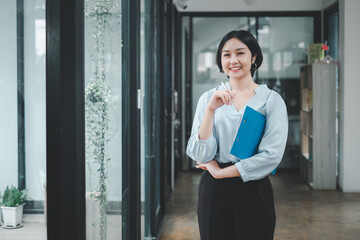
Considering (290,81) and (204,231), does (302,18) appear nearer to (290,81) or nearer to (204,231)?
(290,81)

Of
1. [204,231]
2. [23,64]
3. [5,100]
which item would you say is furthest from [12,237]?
[204,231]

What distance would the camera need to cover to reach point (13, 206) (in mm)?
1507

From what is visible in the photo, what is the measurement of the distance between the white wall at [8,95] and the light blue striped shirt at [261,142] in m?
0.76

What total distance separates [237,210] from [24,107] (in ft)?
3.10

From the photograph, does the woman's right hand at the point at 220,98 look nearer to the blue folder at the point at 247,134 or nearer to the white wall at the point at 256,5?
the blue folder at the point at 247,134

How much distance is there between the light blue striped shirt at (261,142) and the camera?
1.93 m

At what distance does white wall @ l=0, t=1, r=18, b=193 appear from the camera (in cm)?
146

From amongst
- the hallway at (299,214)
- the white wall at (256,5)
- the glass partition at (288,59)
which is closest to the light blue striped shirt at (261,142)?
the hallway at (299,214)

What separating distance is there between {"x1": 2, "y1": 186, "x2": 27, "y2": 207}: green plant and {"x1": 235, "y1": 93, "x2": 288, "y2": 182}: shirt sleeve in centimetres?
85

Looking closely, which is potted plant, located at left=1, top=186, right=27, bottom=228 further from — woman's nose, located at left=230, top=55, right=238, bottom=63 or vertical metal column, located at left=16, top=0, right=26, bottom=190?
woman's nose, located at left=230, top=55, right=238, bottom=63

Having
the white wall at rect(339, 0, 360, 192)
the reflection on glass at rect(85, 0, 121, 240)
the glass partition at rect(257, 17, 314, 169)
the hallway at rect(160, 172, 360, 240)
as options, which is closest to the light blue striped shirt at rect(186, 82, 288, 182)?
the reflection on glass at rect(85, 0, 121, 240)

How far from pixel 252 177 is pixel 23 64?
0.98 m

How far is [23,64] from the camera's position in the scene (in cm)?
155

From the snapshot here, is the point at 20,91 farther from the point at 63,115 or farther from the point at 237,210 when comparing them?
the point at 237,210
